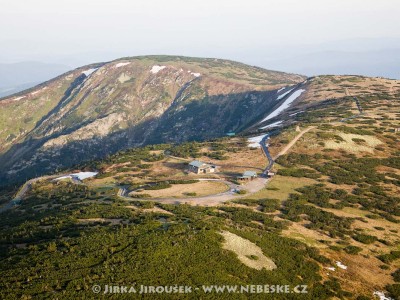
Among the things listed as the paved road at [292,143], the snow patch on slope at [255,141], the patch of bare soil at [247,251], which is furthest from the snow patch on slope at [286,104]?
the patch of bare soil at [247,251]

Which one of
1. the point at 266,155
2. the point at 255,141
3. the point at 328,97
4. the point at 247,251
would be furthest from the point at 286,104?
the point at 247,251

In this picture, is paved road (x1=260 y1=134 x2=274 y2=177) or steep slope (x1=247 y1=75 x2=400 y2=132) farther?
steep slope (x1=247 y1=75 x2=400 y2=132)

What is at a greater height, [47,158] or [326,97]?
[326,97]

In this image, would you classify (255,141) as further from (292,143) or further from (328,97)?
(328,97)

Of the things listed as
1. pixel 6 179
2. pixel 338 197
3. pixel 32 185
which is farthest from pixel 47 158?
pixel 338 197

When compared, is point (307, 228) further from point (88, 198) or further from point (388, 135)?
point (388, 135)

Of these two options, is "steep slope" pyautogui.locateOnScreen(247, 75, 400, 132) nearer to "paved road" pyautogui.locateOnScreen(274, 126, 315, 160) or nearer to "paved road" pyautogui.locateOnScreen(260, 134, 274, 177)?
"paved road" pyautogui.locateOnScreen(260, 134, 274, 177)

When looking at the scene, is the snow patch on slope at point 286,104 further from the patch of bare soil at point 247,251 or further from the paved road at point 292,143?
the patch of bare soil at point 247,251

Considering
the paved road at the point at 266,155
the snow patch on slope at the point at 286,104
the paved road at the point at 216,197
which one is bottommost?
the paved road at the point at 216,197

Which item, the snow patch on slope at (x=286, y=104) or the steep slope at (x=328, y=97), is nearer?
the steep slope at (x=328, y=97)

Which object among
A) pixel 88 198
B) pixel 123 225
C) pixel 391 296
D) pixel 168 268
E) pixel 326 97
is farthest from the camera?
pixel 326 97

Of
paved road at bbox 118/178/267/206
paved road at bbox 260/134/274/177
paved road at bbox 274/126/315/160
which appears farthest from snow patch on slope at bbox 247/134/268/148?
paved road at bbox 118/178/267/206
